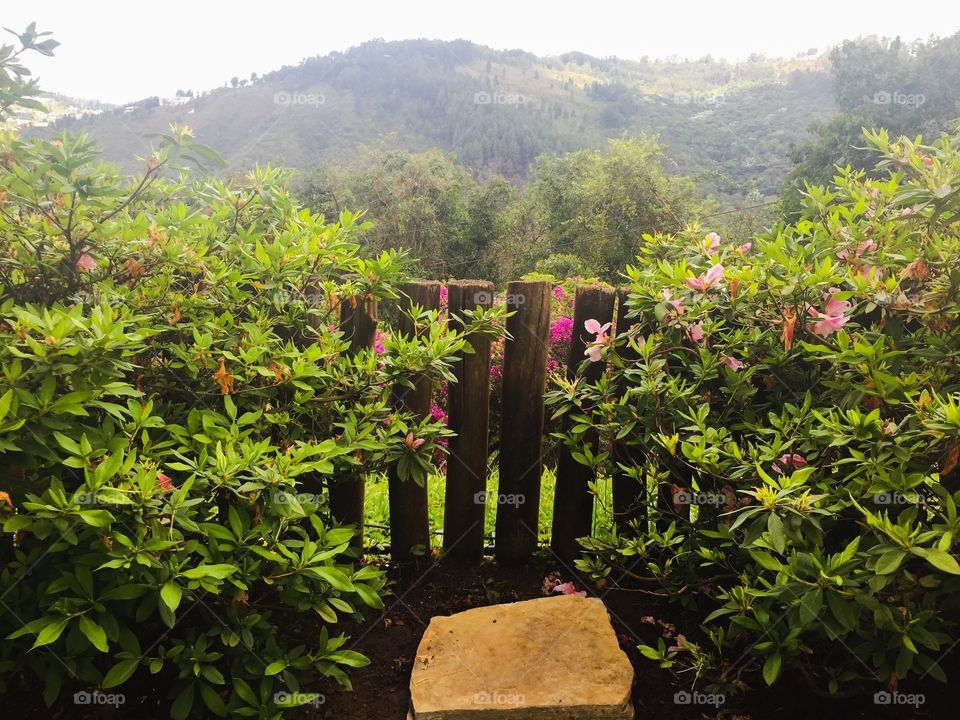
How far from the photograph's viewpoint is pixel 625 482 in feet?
9.14

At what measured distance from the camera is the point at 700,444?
2010mm

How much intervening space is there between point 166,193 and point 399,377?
45.2 inches

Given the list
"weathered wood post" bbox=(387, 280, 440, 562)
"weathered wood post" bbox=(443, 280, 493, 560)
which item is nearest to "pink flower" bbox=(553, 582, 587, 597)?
"weathered wood post" bbox=(443, 280, 493, 560)

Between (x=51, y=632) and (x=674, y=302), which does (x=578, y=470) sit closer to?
(x=674, y=302)

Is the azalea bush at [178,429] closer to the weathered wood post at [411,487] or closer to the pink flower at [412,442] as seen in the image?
the pink flower at [412,442]

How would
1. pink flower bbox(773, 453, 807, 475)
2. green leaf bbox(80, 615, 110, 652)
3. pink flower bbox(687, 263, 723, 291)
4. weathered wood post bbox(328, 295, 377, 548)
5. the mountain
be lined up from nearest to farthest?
green leaf bbox(80, 615, 110, 652) < pink flower bbox(773, 453, 807, 475) < pink flower bbox(687, 263, 723, 291) < weathered wood post bbox(328, 295, 377, 548) < the mountain

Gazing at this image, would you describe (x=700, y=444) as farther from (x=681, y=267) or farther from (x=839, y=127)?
(x=839, y=127)

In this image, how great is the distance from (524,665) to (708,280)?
1.48 meters

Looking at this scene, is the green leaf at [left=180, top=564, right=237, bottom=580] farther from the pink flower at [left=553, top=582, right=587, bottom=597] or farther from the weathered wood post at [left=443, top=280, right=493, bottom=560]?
the pink flower at [left=553, top=582, right=587, bottom=597]

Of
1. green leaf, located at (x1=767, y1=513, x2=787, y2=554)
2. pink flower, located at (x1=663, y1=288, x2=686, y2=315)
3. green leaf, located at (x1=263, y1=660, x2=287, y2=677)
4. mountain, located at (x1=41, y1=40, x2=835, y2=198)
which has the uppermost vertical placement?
mountain, located at (x1=41, y1=40, x2=835, y2=198)

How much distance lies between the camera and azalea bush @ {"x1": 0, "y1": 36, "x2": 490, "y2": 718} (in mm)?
1522

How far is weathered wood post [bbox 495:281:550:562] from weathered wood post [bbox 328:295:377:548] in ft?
1.95

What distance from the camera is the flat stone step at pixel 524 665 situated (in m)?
2.01

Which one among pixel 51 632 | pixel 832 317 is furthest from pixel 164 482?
pixel 832 317
